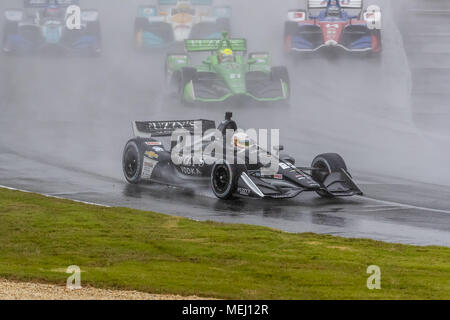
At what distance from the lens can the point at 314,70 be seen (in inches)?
1439

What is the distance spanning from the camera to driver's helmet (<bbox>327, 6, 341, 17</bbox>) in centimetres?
3762

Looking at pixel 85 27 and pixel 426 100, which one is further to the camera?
pixel 85 27

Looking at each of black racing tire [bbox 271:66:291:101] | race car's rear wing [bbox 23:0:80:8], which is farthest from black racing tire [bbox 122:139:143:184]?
race car's rear wing [bbox 23:0:80:8]

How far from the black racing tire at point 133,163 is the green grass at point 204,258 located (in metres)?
4.26

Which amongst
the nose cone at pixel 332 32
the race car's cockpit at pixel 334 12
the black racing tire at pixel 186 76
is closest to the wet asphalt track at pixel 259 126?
the black racing tire at pixel 186 76

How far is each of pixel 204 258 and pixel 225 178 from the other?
6157 millimetres

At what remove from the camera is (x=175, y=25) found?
41.5 metres

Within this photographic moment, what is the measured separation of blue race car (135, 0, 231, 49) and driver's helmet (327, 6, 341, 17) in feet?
19.5

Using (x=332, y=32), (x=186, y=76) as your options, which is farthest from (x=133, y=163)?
(x=332, y=32)

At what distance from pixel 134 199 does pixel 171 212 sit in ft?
5.36

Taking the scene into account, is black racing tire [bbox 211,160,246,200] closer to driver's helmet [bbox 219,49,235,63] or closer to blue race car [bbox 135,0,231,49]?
driver's helmet [bbox 219,49,235,63]

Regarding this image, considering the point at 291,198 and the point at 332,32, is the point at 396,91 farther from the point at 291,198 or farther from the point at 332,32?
the point at 291,198

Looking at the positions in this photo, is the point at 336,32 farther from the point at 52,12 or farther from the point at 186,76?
the point at 52,12
